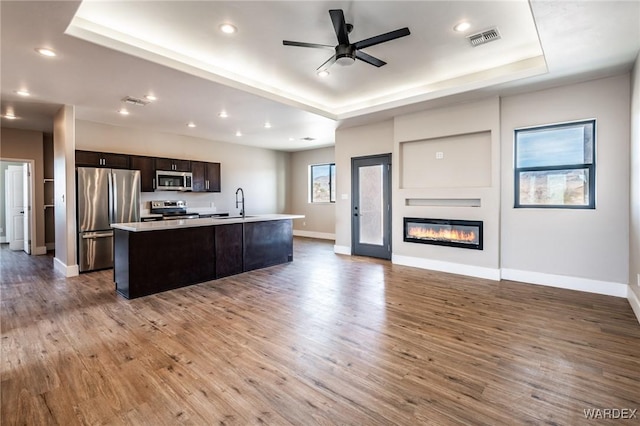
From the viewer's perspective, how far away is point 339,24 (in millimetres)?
2918

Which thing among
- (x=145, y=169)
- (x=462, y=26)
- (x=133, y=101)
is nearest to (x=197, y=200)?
(x=145, y=169)

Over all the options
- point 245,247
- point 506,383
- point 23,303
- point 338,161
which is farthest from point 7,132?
point 506,383

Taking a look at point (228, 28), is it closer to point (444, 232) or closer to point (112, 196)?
point (112, 196)

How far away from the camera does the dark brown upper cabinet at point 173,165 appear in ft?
22.7

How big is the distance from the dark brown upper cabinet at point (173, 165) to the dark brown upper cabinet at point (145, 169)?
15 centimetres

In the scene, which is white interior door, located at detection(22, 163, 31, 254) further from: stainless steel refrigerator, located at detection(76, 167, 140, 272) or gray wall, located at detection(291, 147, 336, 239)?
gray wall, located at detection(291, 147, 336, 239)

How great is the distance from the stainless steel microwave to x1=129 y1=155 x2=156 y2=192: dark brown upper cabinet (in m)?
0.10

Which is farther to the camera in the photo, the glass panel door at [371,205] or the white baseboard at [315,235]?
the white baseboard at [315,235]

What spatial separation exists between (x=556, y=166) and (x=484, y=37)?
2136 mm

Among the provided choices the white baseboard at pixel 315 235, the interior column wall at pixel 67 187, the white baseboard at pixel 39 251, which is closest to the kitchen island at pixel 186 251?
the interior column wall at pixel 67 187

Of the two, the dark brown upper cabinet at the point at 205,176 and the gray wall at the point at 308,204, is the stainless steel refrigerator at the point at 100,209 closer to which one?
the dark brown upper cabinet at the point at 205,176

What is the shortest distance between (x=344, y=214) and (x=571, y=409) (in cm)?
532

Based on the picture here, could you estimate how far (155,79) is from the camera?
4043mm

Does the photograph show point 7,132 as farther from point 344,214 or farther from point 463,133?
point 463,133
